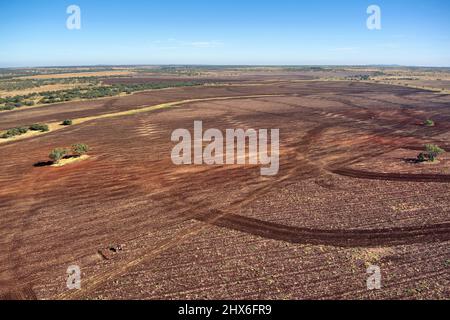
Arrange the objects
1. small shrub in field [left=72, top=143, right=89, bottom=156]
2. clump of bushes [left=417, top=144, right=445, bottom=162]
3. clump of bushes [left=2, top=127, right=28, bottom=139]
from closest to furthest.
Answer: clump of bushes [left=417, top=144, right=445, bottom=162] < small shrub in field [left=72, top=143, right=89, bottom=156] < clump of bushes [left=2, top=127, right=28, bottom=139]

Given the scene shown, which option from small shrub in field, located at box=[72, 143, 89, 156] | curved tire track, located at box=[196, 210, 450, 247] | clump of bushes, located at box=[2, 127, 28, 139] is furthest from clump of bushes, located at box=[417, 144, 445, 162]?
clump of bushes, located at box=[2, 127, 28, 139]

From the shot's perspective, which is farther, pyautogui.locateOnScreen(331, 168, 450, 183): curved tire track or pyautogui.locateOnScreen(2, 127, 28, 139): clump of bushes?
pyautogui.locateOnScreen(2, 127, 28, 139): clump of bushes

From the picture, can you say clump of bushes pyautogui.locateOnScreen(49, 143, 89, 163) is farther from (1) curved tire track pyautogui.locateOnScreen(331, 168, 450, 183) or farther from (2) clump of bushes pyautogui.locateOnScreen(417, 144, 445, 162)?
(2) clump of bushes pyautogui.locateOnScreen(417, 144, 445, 162)

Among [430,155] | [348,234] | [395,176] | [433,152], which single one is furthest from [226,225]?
[433,152]

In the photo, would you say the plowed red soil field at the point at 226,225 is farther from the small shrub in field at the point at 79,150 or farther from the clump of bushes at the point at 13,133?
the clump of bushes at the point at 13,133

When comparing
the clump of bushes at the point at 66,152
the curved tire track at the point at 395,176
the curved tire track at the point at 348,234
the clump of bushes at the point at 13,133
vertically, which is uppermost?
the clump of bushes at the point at 13,133

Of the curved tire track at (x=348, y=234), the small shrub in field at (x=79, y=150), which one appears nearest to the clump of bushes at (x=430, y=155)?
the curved tire track at (x=348, y=234)

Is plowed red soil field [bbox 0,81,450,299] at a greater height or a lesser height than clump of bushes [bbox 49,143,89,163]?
lesser
